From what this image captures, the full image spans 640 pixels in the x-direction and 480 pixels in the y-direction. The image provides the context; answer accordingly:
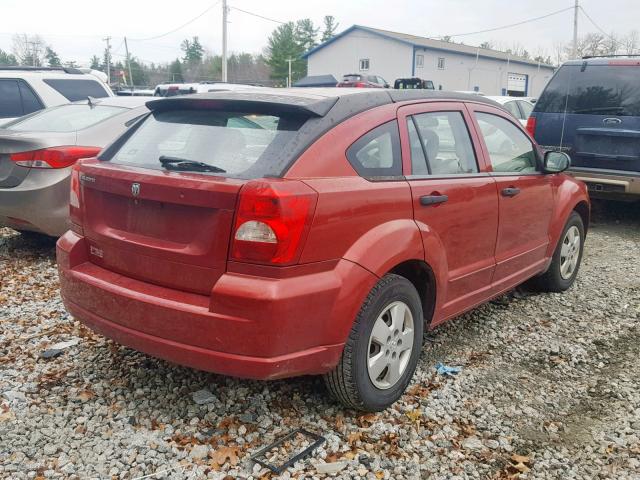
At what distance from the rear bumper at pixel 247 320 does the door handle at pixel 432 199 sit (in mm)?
657

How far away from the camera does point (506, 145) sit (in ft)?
15.4

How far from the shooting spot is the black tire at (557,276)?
541cm

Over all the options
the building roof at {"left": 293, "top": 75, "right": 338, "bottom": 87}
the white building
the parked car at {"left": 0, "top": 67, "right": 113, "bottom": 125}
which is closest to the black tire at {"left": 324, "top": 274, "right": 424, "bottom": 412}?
the parked car at {"left": 0, "top": 67, "right": 113, "bottom": 125}

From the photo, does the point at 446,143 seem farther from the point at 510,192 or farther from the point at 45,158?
the point at 45,158

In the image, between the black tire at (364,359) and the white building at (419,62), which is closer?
the black tire at (364,359)

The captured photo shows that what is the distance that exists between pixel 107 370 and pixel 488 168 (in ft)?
9.05

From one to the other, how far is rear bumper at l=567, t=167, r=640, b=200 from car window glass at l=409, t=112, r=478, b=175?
426cm

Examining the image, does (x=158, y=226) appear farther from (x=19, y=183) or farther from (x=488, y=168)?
(x=19, y=183)

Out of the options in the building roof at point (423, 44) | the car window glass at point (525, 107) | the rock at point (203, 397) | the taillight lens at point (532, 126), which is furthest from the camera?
the building roof at point (423, 44)

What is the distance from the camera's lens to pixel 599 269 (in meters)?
6.43

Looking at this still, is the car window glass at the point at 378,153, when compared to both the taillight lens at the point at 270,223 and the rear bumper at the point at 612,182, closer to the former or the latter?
the taillight lens at the point at 270,223

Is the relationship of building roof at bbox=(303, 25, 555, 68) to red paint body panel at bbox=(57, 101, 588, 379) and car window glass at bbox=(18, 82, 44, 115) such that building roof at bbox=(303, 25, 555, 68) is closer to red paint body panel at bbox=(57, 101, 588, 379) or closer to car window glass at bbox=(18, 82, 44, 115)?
car window glass at bbox=(18, 82, 44, 115)

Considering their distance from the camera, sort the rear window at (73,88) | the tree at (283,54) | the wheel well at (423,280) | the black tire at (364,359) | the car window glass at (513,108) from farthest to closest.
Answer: the tree at (283,54) → the car window glass at (513,108) → the rear window at (73,88) → the wheel well at (423,280) → the black tire at (364,359)

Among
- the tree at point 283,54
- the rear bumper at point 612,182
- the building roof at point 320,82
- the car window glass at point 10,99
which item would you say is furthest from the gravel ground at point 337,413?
the tree at point 283,54
